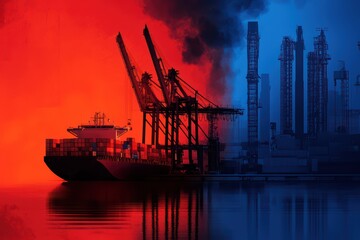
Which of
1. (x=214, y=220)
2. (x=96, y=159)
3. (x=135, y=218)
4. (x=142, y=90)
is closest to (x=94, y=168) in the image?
Result: (x=96, y=159)

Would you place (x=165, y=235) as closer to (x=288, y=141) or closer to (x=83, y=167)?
(x=83, y=167)

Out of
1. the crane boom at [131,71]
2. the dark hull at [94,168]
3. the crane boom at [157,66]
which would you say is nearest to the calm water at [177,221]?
the dark hull at [94,168]

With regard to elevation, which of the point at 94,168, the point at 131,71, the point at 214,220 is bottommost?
the point at 214,220

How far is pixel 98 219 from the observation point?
64.6ft

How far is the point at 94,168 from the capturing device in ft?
200

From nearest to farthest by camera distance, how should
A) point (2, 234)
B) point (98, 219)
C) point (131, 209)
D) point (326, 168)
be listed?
point (2, 234) → point (98, 219) → point (131, 209) → point (326, 168)

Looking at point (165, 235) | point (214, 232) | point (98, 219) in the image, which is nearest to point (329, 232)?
point (214, 232)

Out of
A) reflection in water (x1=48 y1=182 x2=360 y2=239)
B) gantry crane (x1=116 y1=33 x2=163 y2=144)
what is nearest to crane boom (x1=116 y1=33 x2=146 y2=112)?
gantry crane (x1=116 y1=33 x2=163 y2=144)

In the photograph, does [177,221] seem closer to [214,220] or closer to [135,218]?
[214,220]

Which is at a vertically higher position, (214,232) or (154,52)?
(154,52)

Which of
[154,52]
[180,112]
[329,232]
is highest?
[154,52]

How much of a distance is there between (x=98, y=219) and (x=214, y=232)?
3979mm

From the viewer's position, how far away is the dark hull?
6088cm

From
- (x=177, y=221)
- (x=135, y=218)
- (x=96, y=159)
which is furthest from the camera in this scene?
(x=96, y=159)
